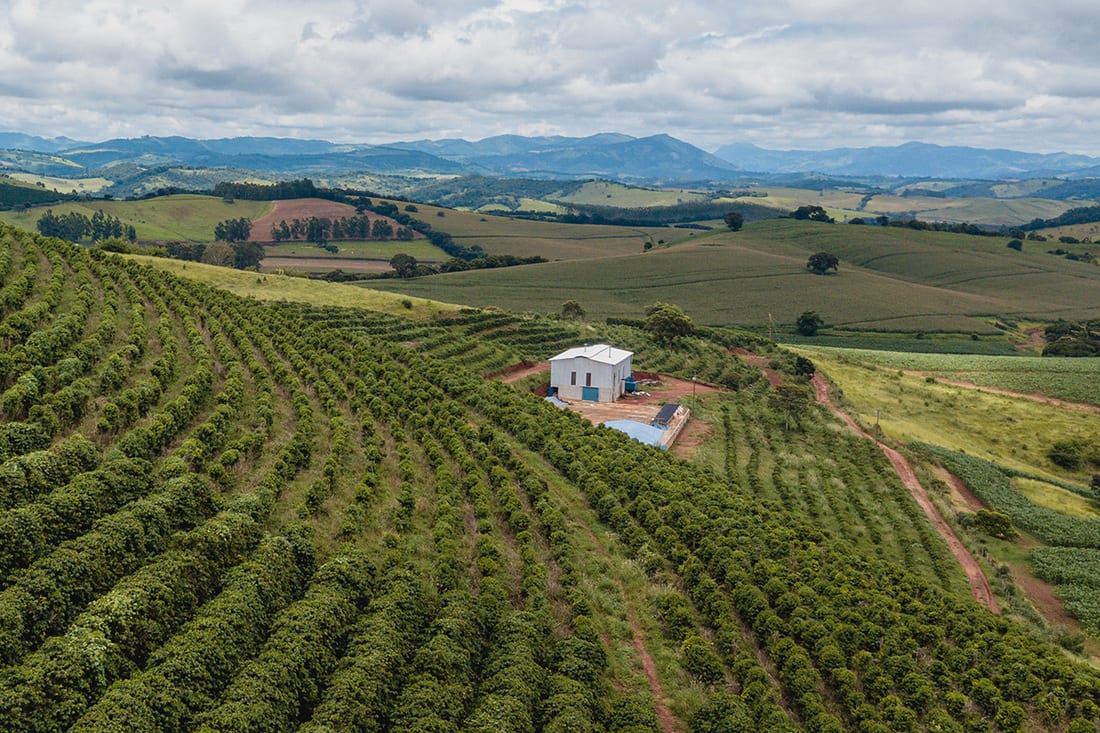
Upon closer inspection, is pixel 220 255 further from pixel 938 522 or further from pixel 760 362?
pixel 938 522

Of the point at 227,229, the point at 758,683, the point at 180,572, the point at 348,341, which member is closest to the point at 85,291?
the point at 348,341

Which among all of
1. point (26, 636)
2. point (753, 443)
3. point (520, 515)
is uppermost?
point (26, 636)

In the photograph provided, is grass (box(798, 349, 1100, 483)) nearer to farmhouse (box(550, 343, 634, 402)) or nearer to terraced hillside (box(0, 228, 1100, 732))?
farmhouse (box(550, 343, 634, 402))

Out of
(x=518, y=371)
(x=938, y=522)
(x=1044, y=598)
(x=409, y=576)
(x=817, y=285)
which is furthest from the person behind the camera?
(x=817, y=285)


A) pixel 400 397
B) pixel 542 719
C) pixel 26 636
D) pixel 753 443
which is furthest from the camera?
pixel 753 443

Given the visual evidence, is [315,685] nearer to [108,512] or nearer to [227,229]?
[108,512]

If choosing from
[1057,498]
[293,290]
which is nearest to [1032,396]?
[1057,498]

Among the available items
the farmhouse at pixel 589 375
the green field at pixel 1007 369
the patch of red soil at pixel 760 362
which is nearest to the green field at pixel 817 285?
the green field at pixel 1007 369
